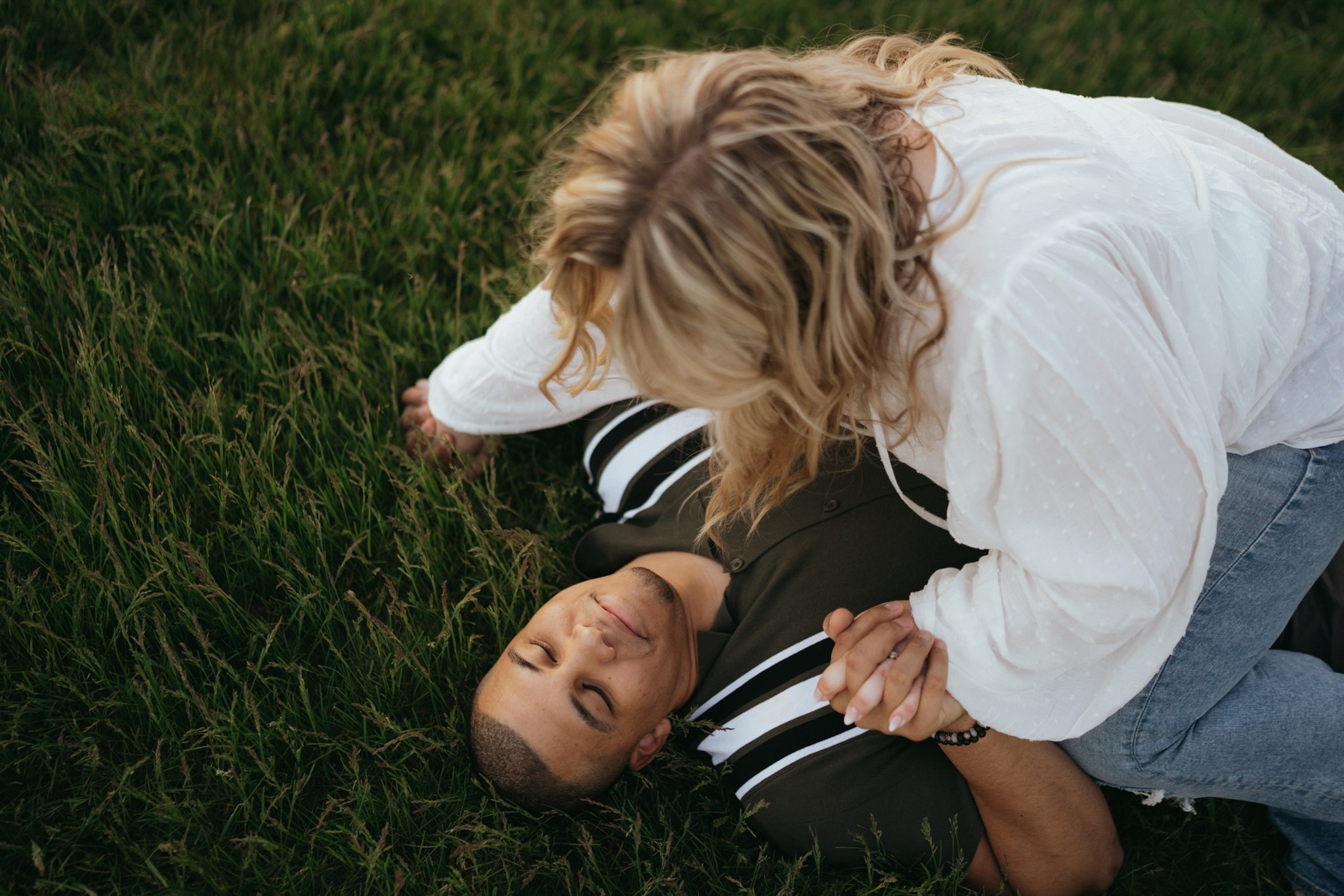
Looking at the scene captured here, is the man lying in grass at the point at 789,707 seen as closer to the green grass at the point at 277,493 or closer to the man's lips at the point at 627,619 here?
the man's lips at the point at 627,619

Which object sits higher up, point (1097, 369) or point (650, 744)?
point (1097, 369)

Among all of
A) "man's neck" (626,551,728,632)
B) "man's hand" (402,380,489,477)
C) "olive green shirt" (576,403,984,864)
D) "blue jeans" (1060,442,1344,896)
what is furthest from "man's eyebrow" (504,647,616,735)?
"blue jeans" (1060,442,1344,896)

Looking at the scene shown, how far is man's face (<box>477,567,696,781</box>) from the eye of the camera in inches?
92.2

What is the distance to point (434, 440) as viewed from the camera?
285cm

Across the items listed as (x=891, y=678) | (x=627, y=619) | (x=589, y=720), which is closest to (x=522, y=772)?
(x=589, y=720)

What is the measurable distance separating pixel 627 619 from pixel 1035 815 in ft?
3.74

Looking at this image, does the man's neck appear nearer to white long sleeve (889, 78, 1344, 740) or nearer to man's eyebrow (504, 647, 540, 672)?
man's eyebrow (504, 647, 540, 672)

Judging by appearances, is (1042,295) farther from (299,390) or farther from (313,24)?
(313,24)

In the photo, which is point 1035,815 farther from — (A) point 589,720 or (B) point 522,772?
(B) point 522,772

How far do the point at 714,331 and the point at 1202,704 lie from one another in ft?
5.32

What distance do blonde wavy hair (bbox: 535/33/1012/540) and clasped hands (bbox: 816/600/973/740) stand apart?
1.98 feet

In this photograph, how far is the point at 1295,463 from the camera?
2080 mm

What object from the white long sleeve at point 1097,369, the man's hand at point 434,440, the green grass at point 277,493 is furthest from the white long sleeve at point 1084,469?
the man's hand at point 434,440

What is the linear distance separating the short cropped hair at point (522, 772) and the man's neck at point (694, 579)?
454 millimetres
